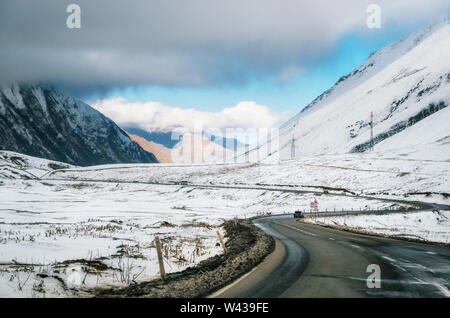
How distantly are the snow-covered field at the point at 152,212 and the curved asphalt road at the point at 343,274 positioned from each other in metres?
4.09

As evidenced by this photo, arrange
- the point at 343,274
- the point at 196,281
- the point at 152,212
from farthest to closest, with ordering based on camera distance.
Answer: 1. the point at 152,212
2. the point at 343,274
3. the point at 196,281

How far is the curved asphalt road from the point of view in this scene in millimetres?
8961

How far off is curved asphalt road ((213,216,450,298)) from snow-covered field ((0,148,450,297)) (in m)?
4.09

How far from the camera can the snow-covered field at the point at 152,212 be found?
38.1 feet

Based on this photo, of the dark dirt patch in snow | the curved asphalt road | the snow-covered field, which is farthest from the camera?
the snow-covered field

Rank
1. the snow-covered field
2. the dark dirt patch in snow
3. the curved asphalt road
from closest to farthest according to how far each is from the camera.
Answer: the curved asphalt road → the dark dirt patch in snow → the snow-covered field

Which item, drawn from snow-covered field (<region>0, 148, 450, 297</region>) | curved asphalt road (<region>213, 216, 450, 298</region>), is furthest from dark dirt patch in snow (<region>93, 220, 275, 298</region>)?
snow-covered field (<region>0, 148, 450, 297</region>)

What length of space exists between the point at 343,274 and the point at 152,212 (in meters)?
40.1

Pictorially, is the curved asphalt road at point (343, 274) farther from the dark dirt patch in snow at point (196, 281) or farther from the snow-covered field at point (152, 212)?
the snow-covered field at point (152, 212)

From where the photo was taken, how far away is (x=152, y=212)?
4891 cm

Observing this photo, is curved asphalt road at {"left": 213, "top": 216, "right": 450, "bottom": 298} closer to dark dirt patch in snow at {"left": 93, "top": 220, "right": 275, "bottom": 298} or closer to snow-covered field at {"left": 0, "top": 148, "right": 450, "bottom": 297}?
dark dirt patch in snow at {"left": 93, "top": 220, "right": 275, "bottom": 298}

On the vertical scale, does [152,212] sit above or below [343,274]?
below

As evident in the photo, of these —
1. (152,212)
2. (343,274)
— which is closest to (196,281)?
(343,274)

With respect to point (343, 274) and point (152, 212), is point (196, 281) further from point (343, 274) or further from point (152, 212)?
point (152, 212)
